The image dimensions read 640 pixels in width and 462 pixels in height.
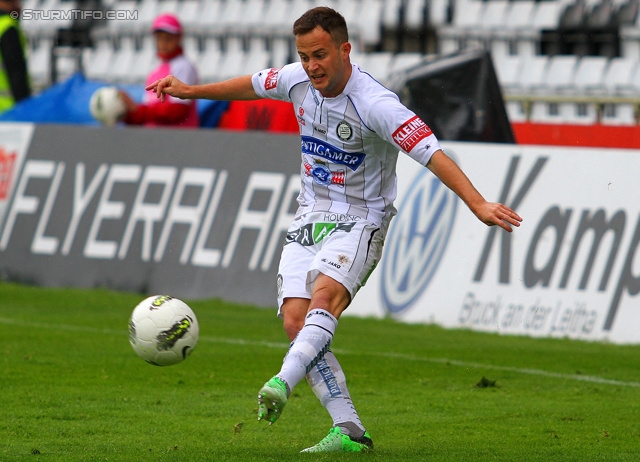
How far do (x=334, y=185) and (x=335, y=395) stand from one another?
980 mm

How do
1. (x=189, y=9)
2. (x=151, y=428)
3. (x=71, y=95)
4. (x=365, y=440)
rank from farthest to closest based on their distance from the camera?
(x=189, y=9)
(x=71, y=95)
(x=151, y=428)
(x=365, y=440)

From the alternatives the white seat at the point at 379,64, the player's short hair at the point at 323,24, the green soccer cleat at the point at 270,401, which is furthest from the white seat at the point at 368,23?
the green soccer cleat at the point at 270,401

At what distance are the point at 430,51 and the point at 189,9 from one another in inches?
218

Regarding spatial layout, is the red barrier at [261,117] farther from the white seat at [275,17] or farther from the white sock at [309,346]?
the white seat at [275,17]

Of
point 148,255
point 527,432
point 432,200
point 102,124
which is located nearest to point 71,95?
point 102,124

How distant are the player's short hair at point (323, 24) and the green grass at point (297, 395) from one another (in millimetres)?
1865

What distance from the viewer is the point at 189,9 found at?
955 inches

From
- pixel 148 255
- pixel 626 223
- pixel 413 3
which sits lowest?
pixel 148 255

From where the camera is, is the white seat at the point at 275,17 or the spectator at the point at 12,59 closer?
the spectator at the point at 12,59

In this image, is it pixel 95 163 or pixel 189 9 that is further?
pixel 189 9

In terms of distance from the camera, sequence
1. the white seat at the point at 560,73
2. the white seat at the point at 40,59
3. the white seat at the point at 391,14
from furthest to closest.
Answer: the white seat at the point at 40,59, the white seat at the point at 391,14, the white seat at the point at 560,73

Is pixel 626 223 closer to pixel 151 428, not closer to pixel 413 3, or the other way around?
pixel 151 428

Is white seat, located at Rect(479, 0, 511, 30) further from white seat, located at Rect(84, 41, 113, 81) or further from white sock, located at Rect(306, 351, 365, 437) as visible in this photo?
white sock, located at Rect(306, 351, 365, 437)

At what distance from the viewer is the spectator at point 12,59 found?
13.5 metres
